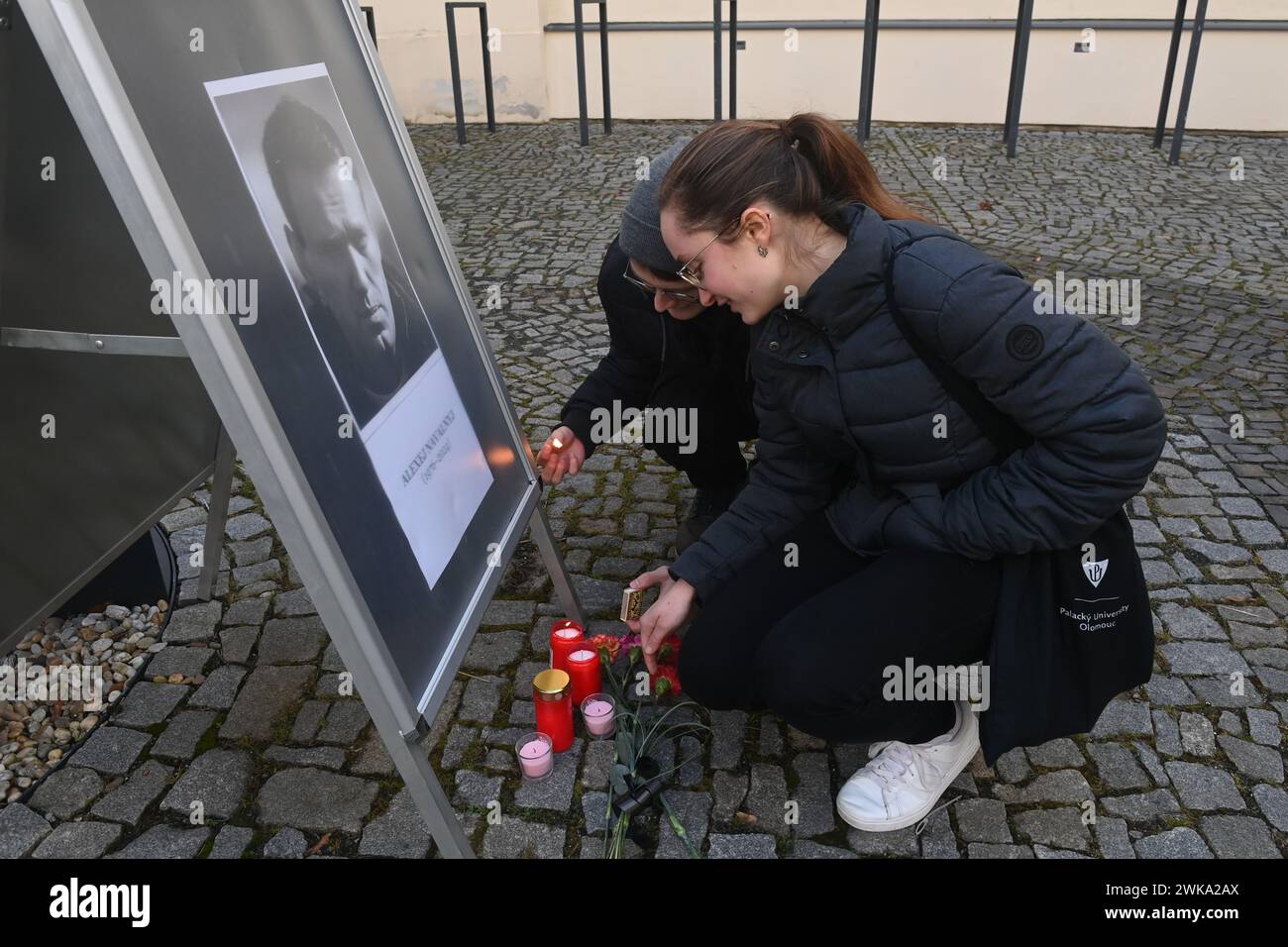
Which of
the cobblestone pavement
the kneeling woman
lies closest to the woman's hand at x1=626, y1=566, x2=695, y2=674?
the kneeling woman

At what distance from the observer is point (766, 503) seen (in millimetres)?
2588

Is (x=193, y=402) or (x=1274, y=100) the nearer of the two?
(x=193, y=402)

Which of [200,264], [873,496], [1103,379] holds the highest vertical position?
[200,264]

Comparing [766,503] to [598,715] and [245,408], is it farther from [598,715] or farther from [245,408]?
[245,408]

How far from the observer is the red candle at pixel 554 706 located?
255 centimetres

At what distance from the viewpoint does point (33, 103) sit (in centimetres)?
219

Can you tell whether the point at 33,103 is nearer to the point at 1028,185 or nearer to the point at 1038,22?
the point at 1028,185

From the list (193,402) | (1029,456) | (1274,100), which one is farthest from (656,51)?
(1029,456)

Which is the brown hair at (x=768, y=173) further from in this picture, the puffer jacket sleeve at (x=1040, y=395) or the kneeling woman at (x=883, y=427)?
the puffer jacket sleeve at (x=1040, y=395)

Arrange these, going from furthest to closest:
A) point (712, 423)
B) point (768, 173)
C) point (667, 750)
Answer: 1. point (712, 423)
2. point (667, 750)
3. point (768, 173)

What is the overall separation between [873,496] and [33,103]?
1988 mm

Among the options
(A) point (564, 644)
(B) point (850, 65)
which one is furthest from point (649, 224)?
(B) point (850, 65)

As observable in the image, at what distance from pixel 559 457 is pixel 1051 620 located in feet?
4.35

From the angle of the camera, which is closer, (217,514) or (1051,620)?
(1051,620)
